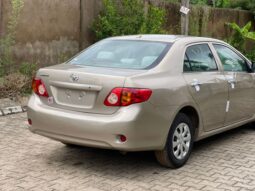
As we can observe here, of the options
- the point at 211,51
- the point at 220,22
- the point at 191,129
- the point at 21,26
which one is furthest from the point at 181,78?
the point at 220,22

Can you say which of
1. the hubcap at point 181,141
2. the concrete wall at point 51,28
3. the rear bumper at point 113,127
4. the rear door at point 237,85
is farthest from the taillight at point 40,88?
the concrete wall at point 51,28

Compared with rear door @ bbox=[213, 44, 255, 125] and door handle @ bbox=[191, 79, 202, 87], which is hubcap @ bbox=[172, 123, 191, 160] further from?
rear door @ bbox=[213, 44, 255, 125]

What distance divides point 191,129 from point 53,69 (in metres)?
1.86

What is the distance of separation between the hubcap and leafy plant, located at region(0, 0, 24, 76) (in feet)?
16.9

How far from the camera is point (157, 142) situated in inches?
217

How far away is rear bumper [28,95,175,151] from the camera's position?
17.3 ft

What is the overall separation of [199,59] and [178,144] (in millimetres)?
1300

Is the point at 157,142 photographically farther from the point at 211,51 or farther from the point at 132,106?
the point at 211,51

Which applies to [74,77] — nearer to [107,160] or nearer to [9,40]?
[107,160]

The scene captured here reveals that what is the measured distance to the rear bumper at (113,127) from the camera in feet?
17.3

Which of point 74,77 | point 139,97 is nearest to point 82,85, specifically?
point 74,77

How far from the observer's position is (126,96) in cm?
530

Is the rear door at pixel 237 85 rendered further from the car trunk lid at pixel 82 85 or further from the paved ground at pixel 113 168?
the car trunk lid at pixel 82 85

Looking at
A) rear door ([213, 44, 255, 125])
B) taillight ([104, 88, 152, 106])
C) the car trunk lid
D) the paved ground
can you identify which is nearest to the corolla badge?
the car trunk lid
